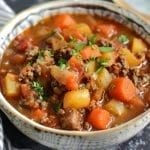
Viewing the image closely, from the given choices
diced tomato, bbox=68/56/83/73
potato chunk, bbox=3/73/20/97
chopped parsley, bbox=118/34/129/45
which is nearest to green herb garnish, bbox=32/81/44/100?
potato chunk, bbox=3/73/20/97

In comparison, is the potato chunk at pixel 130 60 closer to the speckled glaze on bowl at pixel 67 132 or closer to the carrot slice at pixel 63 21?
the speckled glaze on bowl at pixel 67 132

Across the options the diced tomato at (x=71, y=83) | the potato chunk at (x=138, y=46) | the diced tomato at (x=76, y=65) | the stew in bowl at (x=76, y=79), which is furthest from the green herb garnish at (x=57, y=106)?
the potato chunk at (x=138, y=46)

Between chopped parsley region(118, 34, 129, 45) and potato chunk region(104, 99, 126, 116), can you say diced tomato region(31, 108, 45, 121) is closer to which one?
potato chunk region(104, 99, 126, 116)

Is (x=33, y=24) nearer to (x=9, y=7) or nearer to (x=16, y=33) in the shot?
(x=16, y=33)

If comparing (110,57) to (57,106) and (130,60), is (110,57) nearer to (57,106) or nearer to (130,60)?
(130,60)

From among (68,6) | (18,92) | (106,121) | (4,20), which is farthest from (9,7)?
(106,121)
